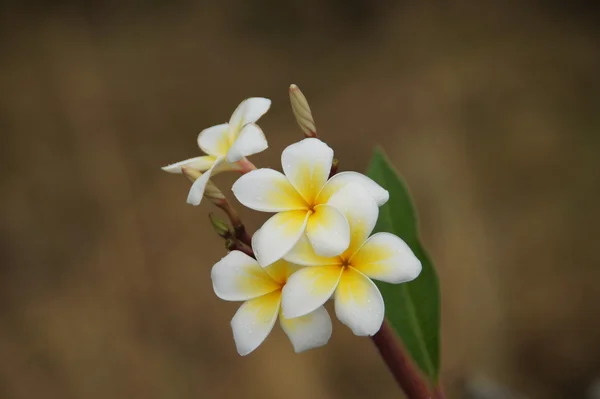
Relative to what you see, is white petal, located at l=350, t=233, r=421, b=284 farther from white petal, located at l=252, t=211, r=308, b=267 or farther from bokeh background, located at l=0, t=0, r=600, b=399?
bokeh background, located at l=0, t=0, r=600, b=399

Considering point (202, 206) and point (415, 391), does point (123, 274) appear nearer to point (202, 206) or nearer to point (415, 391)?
point (202, 206)

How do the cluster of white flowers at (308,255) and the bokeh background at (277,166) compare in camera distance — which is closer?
the cluster of white flowers at (308,255)

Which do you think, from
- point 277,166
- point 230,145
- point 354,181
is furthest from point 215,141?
point 277,166

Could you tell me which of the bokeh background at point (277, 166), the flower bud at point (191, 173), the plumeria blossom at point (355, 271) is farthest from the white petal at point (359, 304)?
the bokeh background at point (277, 166)

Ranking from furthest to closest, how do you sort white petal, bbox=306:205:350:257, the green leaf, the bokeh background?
1. the bokeh background
2. the green leaf
3. white petal, bbox=306:205:350:257

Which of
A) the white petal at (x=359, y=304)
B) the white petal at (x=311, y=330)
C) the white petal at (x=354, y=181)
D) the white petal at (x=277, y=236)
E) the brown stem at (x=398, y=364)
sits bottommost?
the brown stem at (x=398, y=364)

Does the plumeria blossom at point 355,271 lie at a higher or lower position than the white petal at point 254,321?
higher

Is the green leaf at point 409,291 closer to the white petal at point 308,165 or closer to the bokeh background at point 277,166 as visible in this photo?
the white petal at point 308,165

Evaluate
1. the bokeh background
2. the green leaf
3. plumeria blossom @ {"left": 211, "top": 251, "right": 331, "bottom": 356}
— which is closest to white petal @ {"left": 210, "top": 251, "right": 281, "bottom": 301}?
plumeria blossom @ {"left": 211, "top": 251, "right": 331, "bottom": 356}

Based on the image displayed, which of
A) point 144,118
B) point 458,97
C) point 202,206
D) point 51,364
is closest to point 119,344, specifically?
point 51,364
